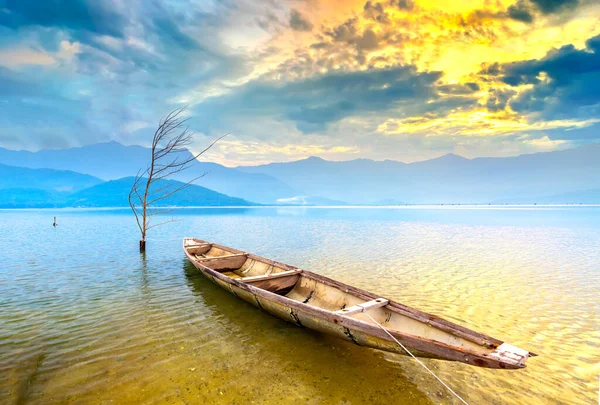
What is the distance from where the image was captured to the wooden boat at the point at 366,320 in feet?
13.7

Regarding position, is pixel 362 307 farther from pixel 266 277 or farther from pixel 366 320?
pixel 266 277

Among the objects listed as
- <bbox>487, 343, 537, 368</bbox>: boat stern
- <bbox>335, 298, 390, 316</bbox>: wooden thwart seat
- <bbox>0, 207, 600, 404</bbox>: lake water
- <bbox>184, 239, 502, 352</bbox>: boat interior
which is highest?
<bbox>487, 343, 537, 368</bbox>: boat stern

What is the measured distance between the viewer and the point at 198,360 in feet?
20.0

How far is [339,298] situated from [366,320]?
1694 mm

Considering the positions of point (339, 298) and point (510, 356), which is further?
point (339, 298)

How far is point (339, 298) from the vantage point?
791cm

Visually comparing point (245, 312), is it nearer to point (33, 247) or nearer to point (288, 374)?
point (288, 374)

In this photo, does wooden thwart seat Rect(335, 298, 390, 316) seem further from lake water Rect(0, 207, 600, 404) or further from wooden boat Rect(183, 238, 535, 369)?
lake water Rect(0, 207, 600, 404)

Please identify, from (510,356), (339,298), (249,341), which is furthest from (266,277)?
(510,356)

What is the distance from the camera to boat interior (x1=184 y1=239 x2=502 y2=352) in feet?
16.8

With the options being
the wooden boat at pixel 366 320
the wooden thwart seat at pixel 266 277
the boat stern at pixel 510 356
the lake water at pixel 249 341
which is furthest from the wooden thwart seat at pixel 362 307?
the wooden thwart seat at pixel 266 277

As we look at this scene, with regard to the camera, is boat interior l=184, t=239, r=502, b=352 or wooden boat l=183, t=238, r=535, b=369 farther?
boat interior l=184, t=239, r=502, b=352

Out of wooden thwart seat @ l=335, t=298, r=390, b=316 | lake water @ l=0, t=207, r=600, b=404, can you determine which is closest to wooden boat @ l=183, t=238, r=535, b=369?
wooden thwart seat @ l=335, t=298, r=390, b=316

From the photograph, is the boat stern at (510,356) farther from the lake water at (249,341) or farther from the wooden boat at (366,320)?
the lake water at (249,341)
